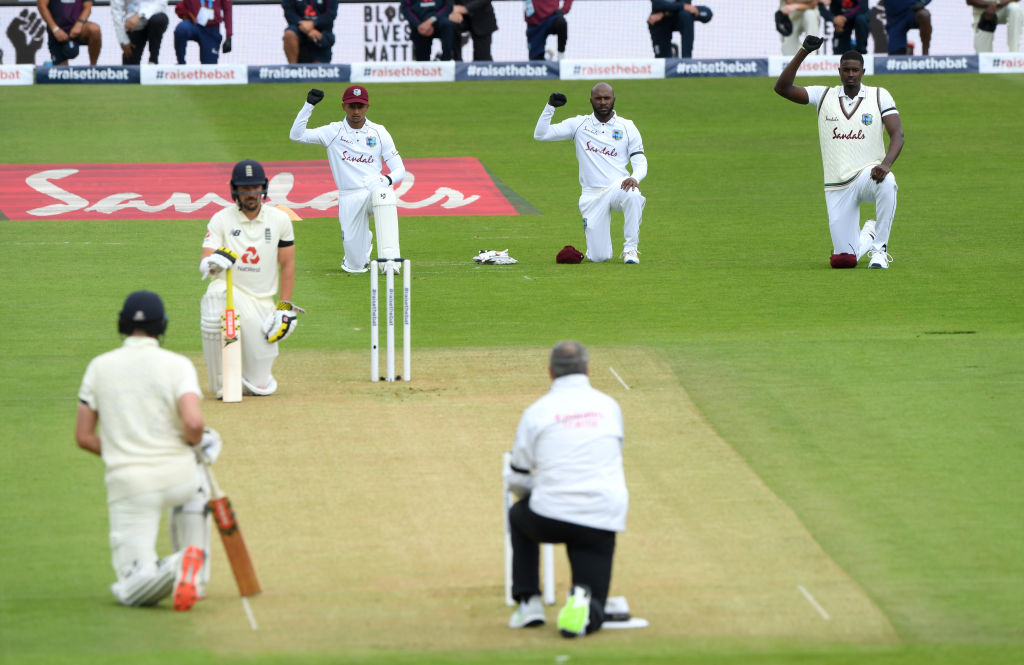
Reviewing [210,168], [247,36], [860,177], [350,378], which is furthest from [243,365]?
[247,36]

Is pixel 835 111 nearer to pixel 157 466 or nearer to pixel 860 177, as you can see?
pixel 860 177

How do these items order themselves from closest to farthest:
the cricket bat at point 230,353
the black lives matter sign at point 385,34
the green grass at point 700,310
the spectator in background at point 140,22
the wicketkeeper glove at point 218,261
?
1. the green grass at point 700,310
2. the wicketkeeper glove at point 218,261
3. the cricket bat at point 230,353
4. the spectator in background at point 140,22
5. the black lives matter sign at point 385,34

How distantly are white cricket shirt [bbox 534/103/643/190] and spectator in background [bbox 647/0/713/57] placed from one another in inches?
451

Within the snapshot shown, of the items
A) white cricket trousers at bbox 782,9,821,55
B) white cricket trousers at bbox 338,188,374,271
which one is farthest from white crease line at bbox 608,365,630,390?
white cricket trousers at bbox 782,9,821,55

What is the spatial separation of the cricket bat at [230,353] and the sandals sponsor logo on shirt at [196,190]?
1022cm

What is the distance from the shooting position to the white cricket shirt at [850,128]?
17.6m

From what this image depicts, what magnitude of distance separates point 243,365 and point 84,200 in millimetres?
11398

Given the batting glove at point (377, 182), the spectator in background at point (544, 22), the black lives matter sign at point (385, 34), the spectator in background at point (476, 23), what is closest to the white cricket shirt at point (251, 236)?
the batting glove at point (377, 182)

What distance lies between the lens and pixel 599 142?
18.6 m

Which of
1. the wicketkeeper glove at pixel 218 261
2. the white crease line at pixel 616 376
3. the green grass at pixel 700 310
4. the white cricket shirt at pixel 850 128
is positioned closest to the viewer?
the green grass at pixel 700 310

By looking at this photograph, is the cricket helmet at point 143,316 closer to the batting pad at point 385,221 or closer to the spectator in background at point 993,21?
the batting pad at point 385,221

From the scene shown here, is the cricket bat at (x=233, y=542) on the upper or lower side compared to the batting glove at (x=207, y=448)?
lower

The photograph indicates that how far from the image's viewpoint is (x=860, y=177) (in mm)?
17688

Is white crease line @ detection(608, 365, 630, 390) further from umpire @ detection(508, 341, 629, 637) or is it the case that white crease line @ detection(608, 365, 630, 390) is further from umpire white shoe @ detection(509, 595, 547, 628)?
umpire white shoe @ detection(509, 595, 547, 628)
